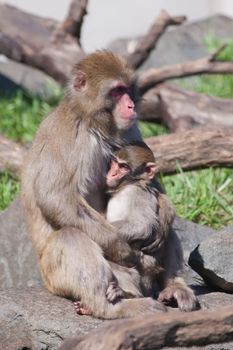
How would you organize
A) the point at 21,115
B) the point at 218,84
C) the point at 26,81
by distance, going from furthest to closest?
the point at 26,81
the point at 218,84
the point at 21,115

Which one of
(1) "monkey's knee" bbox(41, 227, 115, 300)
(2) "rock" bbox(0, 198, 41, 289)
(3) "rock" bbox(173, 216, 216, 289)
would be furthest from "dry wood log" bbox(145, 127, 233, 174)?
(1) "monkey's knee" bbox(41, 227, 115, 300)

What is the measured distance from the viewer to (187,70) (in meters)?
8.89

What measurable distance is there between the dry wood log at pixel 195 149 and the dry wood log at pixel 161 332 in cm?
328

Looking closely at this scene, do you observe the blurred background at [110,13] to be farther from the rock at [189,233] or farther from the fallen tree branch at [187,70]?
the rock at [189,233]

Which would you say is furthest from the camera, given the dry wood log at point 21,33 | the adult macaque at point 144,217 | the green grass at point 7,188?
the dry wood log at point 21,33

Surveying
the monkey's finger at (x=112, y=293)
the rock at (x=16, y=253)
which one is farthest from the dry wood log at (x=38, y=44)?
the monkey's finger at (x=112, y=293)

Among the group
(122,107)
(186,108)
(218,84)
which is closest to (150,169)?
(122,107)

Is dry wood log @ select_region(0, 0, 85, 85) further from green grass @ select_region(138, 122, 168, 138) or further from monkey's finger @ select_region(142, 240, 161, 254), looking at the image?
monkey's finger @ select_region(142, 240, 161, 254)

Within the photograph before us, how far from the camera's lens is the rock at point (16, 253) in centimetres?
673

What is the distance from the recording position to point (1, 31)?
1000 centimetres

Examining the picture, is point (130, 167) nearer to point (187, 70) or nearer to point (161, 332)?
point (161, 332)

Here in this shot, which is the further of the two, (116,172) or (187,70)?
(187,70)

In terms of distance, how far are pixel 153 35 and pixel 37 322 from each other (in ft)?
15.3

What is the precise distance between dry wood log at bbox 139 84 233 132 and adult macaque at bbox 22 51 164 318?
10.0 feet
